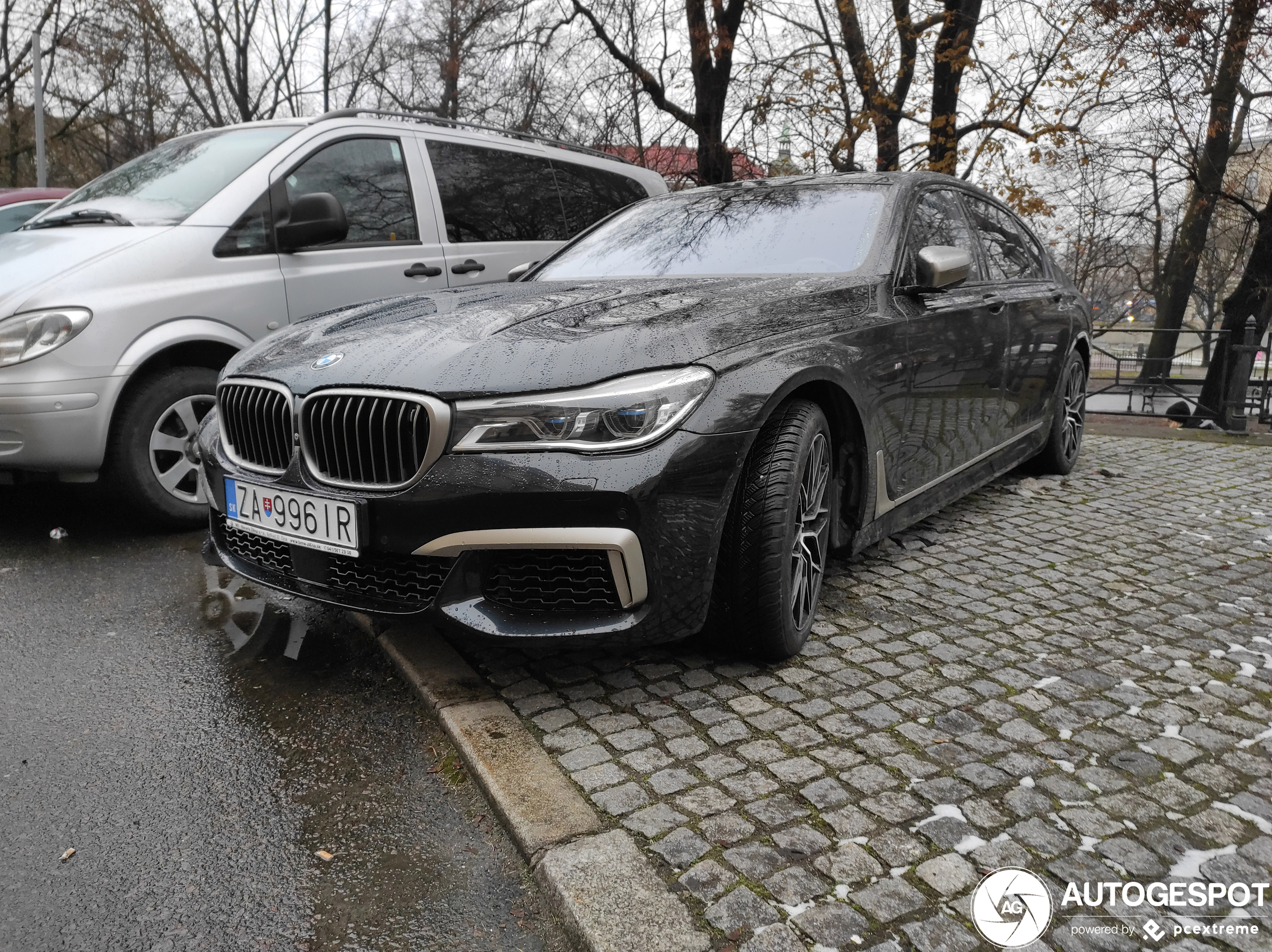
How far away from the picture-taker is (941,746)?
259 cm

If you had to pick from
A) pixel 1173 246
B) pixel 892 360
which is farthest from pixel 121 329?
pixel 1173 246

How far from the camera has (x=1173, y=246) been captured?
2362 cm

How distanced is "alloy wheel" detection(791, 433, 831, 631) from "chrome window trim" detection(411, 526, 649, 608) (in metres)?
0.63

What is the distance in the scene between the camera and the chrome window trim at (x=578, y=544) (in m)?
2.53

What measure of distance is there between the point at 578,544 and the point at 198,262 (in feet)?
9.95

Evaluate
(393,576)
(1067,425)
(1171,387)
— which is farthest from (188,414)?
(1171,387)

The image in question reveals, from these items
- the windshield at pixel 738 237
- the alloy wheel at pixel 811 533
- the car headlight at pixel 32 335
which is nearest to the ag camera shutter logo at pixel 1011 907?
the alloy wheel at pixel 811 533

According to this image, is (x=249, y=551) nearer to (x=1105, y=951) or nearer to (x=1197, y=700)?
(x=1105, y=951)

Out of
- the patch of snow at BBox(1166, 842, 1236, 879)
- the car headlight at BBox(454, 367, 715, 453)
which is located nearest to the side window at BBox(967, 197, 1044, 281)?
the car headlight at BBox(454, 367, 715, 453)

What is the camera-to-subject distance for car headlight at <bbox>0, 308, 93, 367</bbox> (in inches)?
162

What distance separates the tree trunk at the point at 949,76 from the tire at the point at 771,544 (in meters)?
10.3

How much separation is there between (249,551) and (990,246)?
3.64 metres

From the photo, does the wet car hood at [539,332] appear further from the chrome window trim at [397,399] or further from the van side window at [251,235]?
the van side window at [251,235]

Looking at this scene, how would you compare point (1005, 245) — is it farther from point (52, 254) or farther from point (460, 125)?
point (52, 254)
